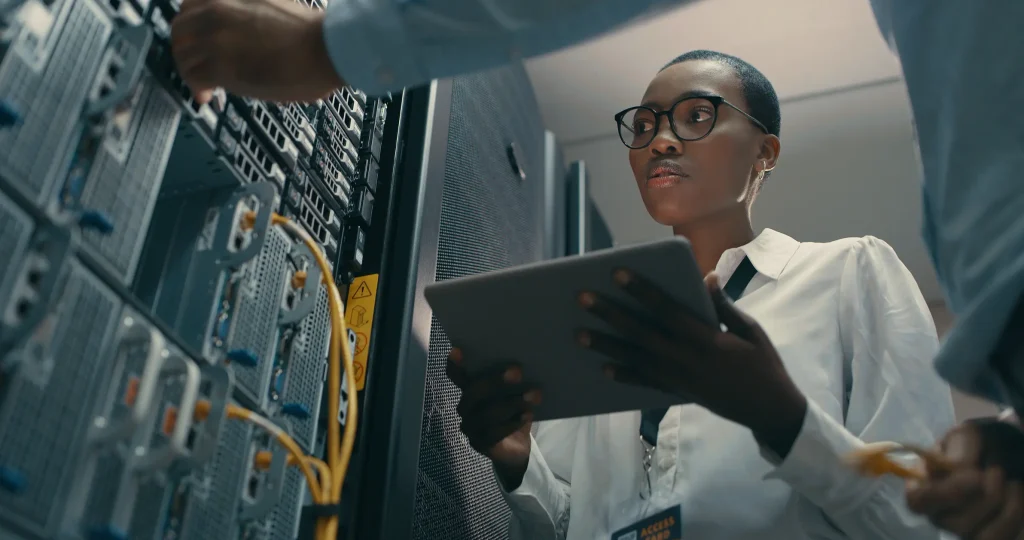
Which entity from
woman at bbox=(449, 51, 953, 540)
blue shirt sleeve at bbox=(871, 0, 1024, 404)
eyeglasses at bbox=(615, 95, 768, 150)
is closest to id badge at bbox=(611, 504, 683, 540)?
woman at bbox=(449, 51, 953, 540)

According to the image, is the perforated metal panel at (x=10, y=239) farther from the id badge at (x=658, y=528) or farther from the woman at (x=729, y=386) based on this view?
the id badge at (x=658, y=528)

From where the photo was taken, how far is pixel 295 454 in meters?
0.82

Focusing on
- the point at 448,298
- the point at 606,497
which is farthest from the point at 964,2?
the point at 606,497

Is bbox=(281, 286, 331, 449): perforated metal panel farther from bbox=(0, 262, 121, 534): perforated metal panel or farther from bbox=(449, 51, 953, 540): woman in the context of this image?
bbox=(0, 262, 121, 534): perforated metal panel

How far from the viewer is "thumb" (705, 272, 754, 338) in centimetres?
88

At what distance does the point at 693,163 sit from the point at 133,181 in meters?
0.88

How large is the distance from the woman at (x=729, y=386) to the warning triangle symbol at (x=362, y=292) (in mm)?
153

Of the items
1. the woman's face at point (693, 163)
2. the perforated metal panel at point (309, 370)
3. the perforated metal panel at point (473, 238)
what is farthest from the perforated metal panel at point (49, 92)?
the woman's face at point (693, 163)

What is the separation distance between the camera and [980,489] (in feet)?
2.16

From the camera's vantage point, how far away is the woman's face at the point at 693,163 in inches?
55.1

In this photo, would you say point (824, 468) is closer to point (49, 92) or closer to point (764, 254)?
point (764, 254)

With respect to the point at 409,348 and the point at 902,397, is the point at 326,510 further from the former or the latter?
the point at 902,397

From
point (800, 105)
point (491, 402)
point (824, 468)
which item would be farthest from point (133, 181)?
point (800, 105)

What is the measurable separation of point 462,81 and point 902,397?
0.77 meters
